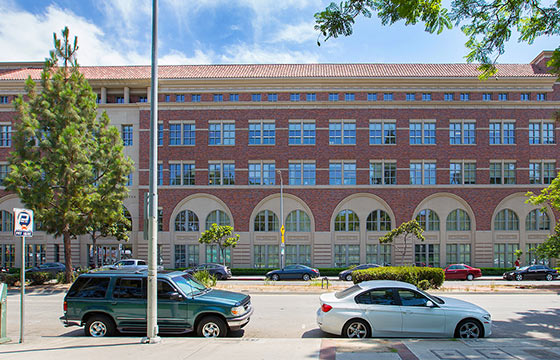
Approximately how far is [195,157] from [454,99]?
80.6 ft

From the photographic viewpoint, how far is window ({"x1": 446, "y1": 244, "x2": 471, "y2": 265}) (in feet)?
120

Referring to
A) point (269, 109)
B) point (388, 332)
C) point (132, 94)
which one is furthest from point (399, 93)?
point (388, 332)

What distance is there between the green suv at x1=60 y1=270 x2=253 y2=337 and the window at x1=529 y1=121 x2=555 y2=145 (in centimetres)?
3614

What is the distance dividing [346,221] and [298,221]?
4.33m

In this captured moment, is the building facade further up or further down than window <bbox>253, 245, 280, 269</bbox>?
further up

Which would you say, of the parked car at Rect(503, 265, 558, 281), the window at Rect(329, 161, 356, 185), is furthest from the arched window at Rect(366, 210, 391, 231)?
the parked car at Rect(503, 265, 558, 281)

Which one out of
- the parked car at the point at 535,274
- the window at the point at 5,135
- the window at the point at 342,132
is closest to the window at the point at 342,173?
the window at the point at 342,132

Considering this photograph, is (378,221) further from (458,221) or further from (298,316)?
(298,316)

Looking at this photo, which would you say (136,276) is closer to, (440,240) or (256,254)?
(256,254)

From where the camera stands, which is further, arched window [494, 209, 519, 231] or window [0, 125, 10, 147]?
window [0, 125, 10, 147]

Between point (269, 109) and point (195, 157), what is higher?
point (269, 109)

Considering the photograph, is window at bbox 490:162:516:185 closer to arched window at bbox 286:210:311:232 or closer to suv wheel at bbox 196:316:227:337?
arched window at bbox 286:210:311:232

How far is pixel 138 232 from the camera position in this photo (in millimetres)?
37781

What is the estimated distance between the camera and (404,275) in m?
17.4
